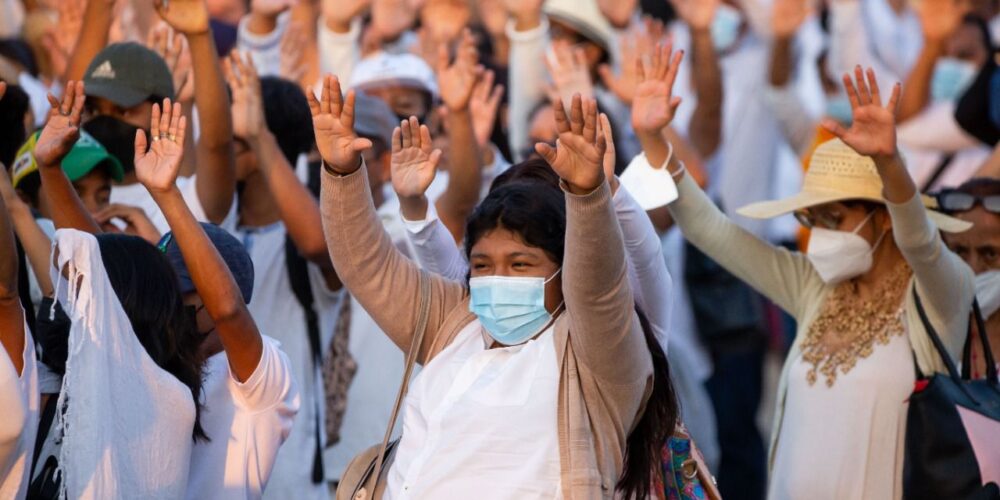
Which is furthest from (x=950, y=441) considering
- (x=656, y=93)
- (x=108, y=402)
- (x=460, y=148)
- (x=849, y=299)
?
(x=108, y=402)

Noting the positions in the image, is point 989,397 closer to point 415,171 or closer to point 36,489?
point 415,171

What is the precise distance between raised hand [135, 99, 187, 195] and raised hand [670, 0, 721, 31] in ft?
12.5

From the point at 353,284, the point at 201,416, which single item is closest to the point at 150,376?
A: the point at 201,416

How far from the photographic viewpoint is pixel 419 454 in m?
3.87

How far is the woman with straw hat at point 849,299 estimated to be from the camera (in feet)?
15.4

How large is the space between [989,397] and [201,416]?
231cm

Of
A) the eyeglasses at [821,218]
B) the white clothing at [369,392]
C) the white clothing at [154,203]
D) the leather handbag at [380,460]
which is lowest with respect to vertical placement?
the white clothing at [369,392]

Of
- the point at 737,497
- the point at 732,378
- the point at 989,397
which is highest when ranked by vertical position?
the point at 989,397

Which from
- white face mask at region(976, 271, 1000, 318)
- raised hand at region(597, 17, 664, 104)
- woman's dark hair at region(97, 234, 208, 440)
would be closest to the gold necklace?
white face mask at region(976, 271, 1000, 318)

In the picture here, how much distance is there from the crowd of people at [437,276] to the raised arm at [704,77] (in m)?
0.04

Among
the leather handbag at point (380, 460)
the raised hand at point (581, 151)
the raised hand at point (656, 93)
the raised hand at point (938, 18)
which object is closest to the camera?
the raised hand at point (581, 151)

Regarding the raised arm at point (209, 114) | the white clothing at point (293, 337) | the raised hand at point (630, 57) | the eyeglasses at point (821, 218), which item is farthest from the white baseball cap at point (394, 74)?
the eyeglasses at point (821, 218)

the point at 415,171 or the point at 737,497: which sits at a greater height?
the point at 415,171

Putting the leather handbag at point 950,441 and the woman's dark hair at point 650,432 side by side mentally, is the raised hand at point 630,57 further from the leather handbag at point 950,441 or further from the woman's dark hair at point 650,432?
the woman's dark hair at point 650,432
